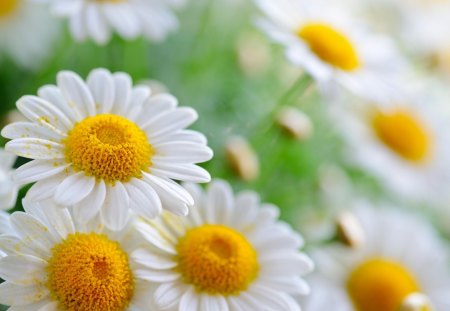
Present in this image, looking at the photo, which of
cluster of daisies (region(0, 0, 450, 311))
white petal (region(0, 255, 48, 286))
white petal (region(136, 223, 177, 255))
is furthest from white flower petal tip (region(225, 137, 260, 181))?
white petal (region(0, 255, 48, 286))

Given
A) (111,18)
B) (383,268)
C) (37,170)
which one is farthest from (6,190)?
(383,268)

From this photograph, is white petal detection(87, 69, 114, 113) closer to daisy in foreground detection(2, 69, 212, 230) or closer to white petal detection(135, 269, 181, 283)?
daisy in foreground detection(2, 69, 212, 230)

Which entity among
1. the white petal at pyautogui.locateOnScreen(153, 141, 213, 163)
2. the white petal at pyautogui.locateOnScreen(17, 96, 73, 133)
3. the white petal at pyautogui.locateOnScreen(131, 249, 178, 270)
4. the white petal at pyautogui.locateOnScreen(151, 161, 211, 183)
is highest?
the white petal at pyautogui.locateOnScreen(153, 141, 213, 163)

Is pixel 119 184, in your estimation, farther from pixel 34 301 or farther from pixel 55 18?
pixel 55 18

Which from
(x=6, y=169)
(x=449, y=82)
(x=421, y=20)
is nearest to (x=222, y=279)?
(x=6, y=169)

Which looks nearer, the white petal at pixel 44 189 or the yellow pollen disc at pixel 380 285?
the white petal at pixel 44 189

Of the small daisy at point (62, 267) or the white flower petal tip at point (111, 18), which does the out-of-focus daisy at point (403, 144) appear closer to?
the white flower petal tip at point (111, 18)

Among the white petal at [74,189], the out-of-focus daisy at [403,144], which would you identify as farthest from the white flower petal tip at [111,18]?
the out-of-focus daisy at [403,144]
